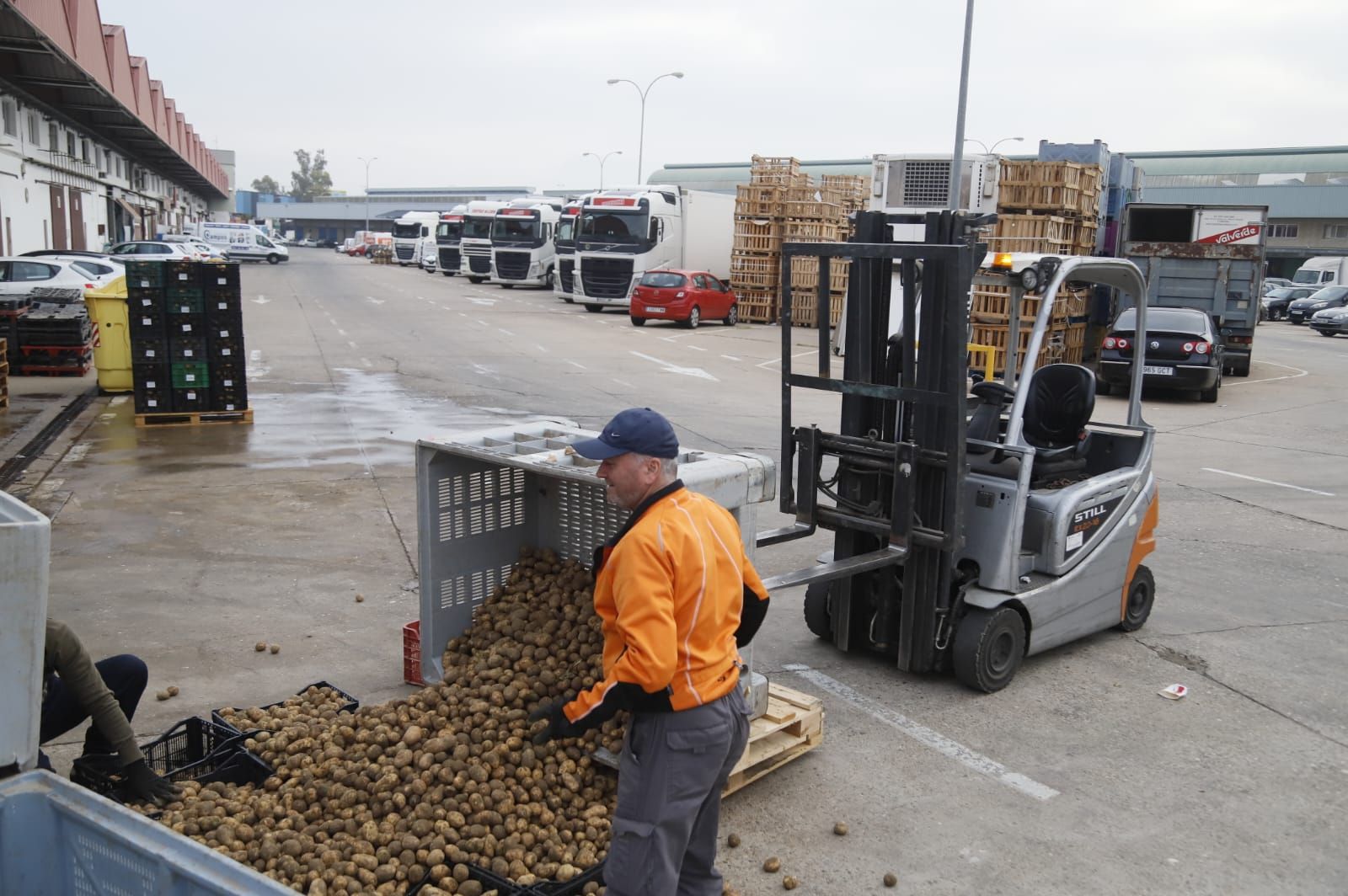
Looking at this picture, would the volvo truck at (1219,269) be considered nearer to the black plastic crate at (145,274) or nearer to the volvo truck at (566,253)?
the black plastic crate at (145,274)

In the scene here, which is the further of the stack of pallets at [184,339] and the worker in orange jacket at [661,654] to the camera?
the stack of pallets at [184,339]

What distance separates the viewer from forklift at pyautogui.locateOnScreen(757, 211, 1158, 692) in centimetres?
618

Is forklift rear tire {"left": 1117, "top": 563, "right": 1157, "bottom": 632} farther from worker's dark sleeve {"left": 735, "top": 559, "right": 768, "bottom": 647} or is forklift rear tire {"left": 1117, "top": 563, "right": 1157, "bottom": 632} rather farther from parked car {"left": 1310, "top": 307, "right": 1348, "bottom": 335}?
parked car {"left": 1310, "top": 307, "right": 1348, "bottom": 335}

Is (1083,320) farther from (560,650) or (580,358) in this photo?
(560,650)

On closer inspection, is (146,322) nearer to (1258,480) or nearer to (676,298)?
(1258,480)

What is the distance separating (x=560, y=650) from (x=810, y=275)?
98.3 feet

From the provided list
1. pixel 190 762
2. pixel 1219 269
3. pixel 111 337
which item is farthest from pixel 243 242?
pixel 190 762

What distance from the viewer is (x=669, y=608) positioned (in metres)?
3.49

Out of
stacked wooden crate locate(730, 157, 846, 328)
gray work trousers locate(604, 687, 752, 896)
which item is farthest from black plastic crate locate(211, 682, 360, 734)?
stacked wooden crate locate(730, 157, 846, 328)

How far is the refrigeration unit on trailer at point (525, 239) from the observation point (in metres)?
46.2

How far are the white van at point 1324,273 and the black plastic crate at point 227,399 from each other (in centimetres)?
5064

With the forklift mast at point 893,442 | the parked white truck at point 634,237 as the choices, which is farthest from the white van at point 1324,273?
the forklift mast at point 893,442

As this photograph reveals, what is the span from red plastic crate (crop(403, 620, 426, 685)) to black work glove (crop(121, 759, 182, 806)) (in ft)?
6.03

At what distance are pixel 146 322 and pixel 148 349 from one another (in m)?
0.33
